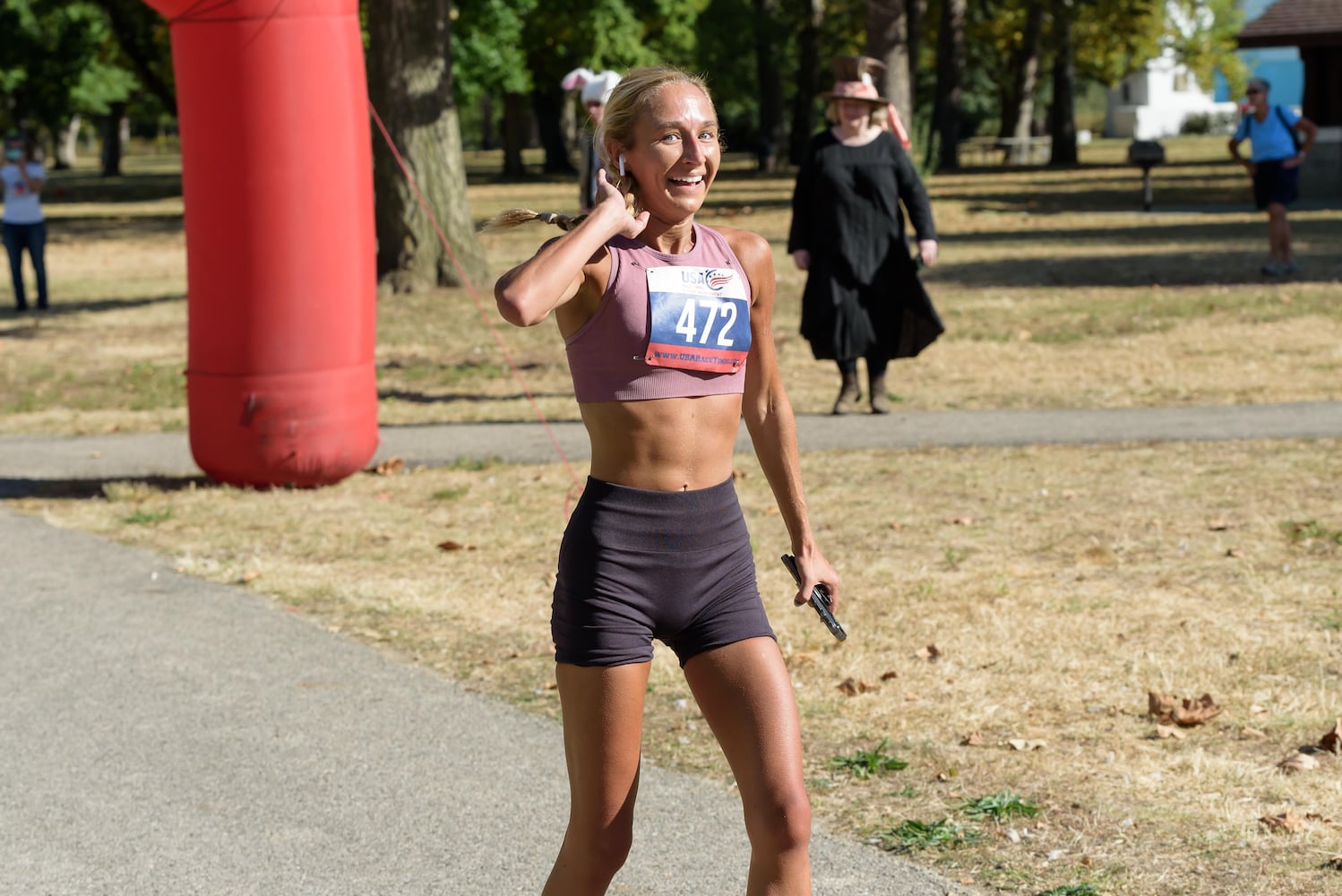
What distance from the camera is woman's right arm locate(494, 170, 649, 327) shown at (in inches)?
124

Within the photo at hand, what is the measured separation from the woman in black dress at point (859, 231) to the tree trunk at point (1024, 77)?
118ft

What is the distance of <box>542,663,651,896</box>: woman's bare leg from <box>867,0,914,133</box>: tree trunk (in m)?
24.4

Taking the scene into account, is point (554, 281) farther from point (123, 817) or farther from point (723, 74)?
point (723, 74)

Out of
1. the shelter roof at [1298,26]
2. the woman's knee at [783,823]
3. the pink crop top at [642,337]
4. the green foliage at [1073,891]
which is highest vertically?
the shelter roof at [1298,26]

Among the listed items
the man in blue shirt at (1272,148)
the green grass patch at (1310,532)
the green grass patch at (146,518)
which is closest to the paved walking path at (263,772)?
the green grass patch at (146,518)

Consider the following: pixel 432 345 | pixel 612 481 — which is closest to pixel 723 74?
pixel 432 345

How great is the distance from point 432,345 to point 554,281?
42.2 feet

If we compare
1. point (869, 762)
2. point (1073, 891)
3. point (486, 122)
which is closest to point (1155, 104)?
point (486, 122)

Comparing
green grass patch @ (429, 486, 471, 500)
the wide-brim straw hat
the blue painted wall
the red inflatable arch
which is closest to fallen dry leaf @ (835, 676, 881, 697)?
green grass patch @ (429, 486, 471, 500)

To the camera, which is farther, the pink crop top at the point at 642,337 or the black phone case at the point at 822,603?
the black phone case at the point at 822,603

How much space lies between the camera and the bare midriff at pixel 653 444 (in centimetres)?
336

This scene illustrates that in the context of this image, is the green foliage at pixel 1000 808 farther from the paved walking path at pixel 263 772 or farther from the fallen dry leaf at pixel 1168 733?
the fallen dry leaf at pixel 1168 733

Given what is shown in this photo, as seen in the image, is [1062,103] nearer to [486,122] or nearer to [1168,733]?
[1168,733]

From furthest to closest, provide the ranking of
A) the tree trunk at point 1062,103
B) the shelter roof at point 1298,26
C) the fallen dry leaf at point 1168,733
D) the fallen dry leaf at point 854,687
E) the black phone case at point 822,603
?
1. the tree trunk at point 1062,103
2. the shelter roof at point 1298,26
3. the fallen dry leaf at point 854,687
4. the fallen dry leaf at point 1168,733
5. the black phone case at point 822,603
